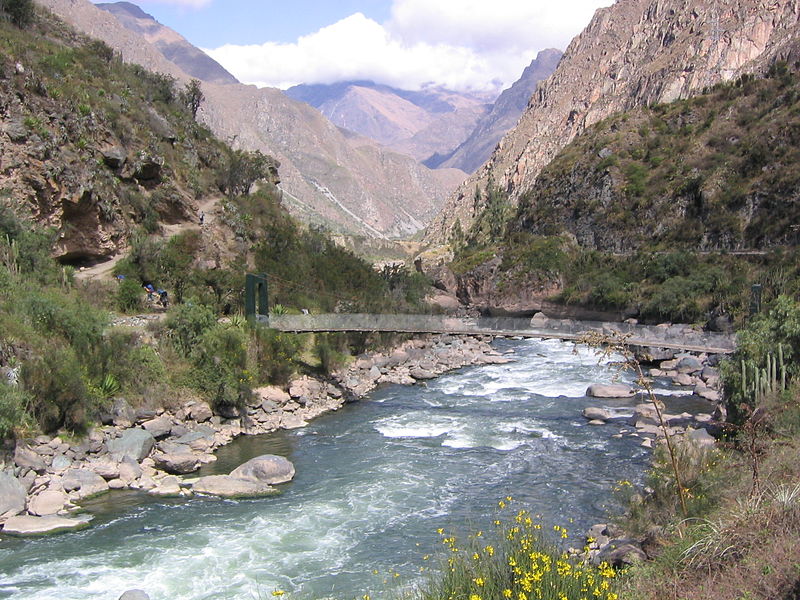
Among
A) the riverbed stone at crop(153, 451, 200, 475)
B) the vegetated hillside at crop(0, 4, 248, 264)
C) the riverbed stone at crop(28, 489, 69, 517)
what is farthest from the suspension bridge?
the riverbed stone at crop(28, 489, 69, 517)

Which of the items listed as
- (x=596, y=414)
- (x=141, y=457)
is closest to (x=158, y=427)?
(x=141, y=457)

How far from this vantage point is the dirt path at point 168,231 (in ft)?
80.3

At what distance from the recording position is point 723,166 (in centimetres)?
4466

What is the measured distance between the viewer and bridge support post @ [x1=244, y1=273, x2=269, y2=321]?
2352 cm

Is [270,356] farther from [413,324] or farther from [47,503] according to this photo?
[47,503]

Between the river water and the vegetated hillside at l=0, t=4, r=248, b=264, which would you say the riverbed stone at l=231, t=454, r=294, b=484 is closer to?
the river water

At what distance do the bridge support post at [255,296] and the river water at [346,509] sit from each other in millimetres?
5410

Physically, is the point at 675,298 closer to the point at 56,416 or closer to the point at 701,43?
the point at 56,416

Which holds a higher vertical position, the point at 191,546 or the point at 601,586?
Answer: the point at 601,586

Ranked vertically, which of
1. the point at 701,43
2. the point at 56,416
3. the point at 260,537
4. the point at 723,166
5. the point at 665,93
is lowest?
the point at 260,537

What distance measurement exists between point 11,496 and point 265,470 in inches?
181

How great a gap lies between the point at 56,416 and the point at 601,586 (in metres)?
13.5

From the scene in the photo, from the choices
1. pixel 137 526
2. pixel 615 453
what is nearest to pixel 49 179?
pixel 137 526

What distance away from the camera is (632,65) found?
107m
